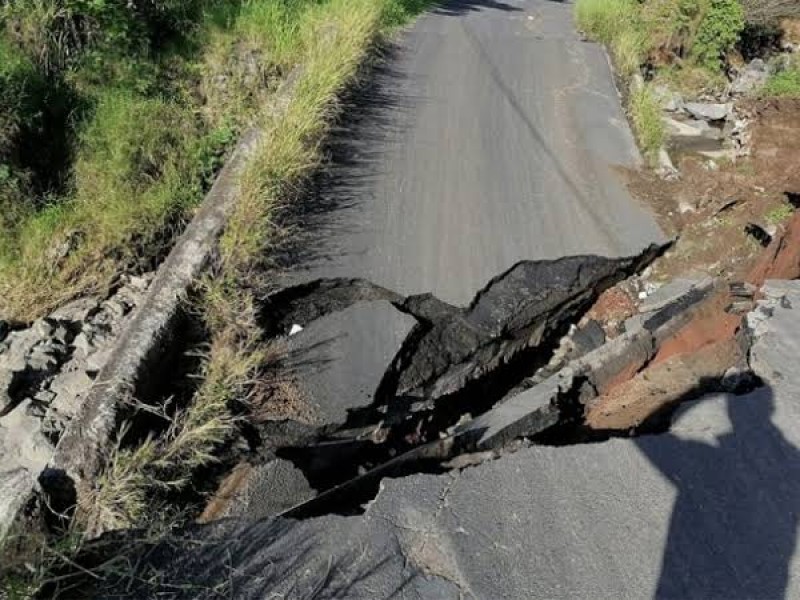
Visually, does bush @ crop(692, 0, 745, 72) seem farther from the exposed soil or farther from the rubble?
the rubble

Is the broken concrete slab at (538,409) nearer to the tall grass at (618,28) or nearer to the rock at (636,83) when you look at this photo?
the rock at (636,83)

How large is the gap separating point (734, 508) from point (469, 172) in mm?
3320

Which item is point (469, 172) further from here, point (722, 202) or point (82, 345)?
point (82, 345)

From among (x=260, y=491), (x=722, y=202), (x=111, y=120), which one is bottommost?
(x=260, y=491)

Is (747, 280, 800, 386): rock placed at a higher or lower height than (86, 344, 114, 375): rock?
higher

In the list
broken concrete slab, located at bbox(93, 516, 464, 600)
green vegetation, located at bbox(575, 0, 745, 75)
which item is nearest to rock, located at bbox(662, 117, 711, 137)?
green vegetation, located at bbox(575, 0, 745, 75)

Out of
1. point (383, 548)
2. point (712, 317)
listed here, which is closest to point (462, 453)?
point (383, 548)

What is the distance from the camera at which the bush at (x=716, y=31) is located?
8.03m

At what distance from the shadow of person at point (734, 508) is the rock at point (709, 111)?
15.4 ft

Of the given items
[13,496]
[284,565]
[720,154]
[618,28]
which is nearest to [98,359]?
[13,496]

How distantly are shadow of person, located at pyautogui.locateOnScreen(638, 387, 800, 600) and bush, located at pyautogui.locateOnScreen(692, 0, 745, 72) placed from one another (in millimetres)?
5943

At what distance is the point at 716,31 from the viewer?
26.4 ft

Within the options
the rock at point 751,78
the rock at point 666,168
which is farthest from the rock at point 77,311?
the rock at point 751,78

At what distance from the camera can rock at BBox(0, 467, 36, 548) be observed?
8.59ft
